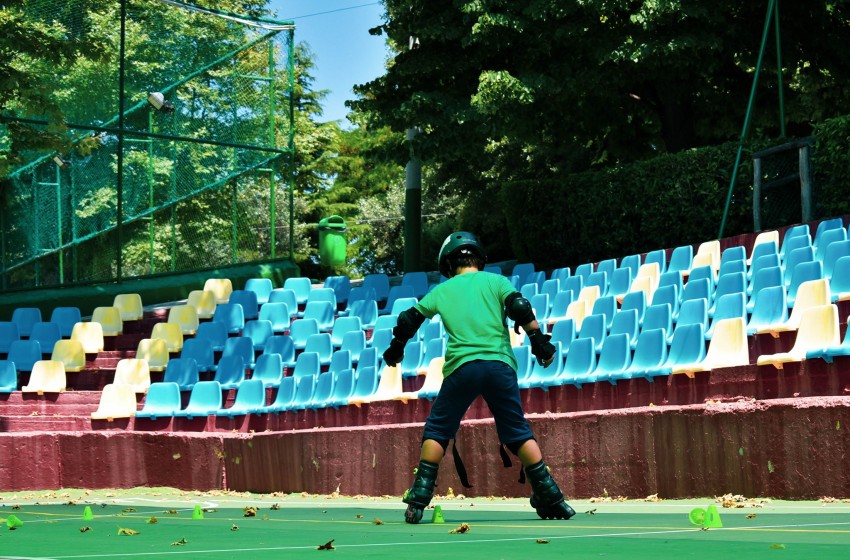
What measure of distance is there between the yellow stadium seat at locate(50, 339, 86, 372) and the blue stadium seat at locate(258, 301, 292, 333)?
9.66ft

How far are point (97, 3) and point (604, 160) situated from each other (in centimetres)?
1207

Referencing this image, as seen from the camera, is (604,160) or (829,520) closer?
(829,520)

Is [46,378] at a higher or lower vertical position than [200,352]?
lower

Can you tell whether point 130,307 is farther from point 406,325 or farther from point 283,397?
point 406,325

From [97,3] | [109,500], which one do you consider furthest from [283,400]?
[97,3]

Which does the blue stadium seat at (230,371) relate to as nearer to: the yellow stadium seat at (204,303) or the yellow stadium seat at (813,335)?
the yellow stadium seat at (204,303)

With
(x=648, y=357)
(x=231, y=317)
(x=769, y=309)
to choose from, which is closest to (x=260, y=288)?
(x=231, y=317)

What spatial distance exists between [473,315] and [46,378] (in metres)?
13.2

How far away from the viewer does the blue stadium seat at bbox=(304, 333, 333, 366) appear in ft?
58.5

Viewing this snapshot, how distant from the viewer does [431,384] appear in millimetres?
13695

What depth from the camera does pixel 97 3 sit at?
75.8 ft

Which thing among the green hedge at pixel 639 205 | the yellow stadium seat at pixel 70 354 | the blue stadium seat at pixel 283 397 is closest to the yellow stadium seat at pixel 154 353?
the yellow stadium seat at pixel 70 354

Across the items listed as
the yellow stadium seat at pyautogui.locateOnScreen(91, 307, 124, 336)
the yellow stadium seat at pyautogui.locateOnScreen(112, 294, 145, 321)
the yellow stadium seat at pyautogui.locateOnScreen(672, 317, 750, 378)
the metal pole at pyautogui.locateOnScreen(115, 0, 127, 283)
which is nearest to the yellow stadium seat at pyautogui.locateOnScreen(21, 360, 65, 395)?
the yellow stadium seat at pyautogui.locateOnScreen(91, 307, 124, 336)

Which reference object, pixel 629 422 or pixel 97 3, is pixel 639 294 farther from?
pixel 97 3
